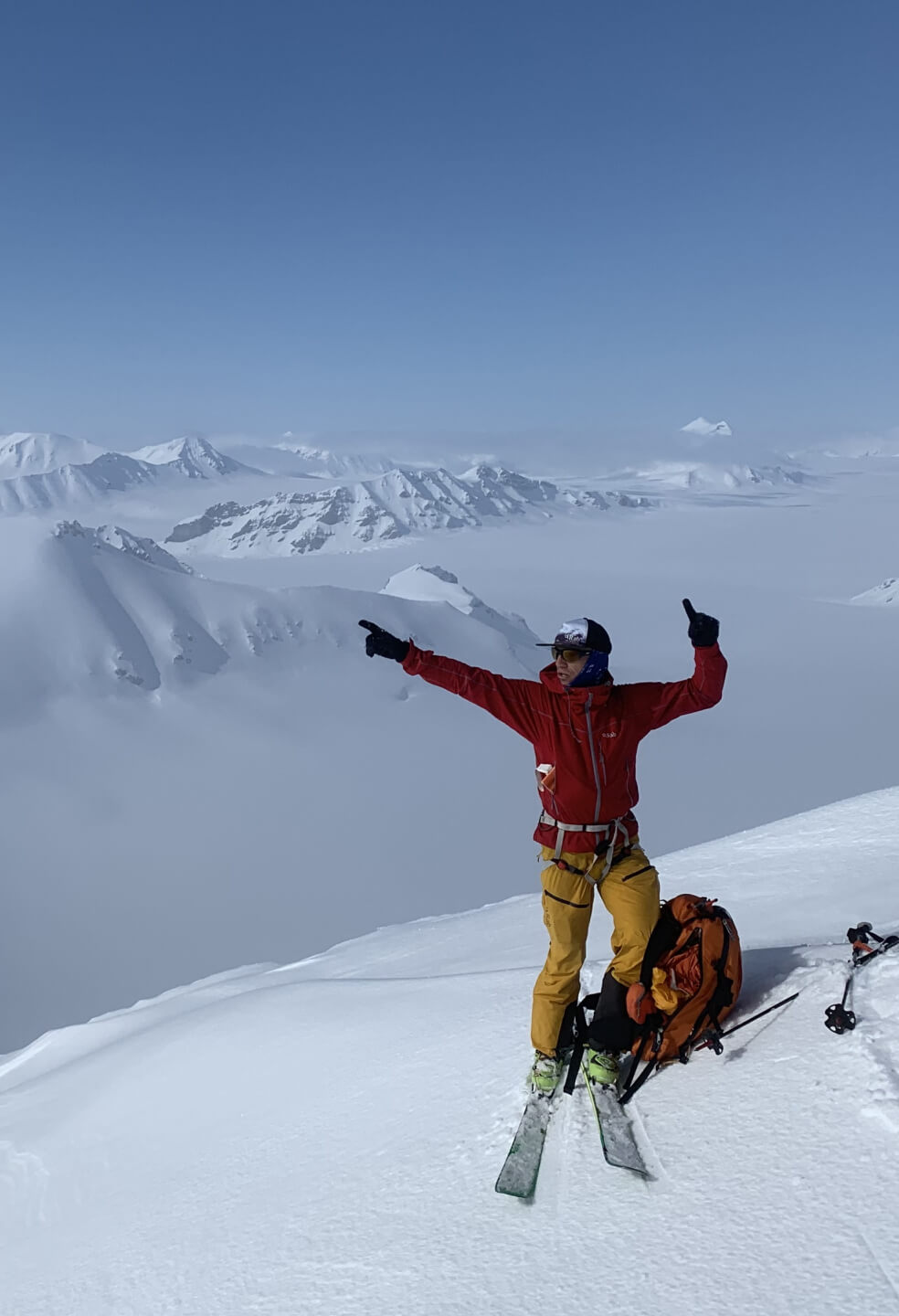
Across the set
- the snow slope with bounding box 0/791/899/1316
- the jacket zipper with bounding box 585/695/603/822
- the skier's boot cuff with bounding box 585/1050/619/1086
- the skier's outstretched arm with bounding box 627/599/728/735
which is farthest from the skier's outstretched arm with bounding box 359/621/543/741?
the snow slope with bounding box 0/791/899/1316

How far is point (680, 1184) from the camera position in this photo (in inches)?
137

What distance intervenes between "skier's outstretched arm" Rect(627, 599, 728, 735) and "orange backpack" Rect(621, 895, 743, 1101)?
1142 millimetres

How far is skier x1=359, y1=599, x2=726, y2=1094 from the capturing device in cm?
438

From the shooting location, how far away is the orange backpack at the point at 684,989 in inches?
166

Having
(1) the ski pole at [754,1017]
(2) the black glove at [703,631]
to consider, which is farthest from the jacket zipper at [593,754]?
(1) the ski pole at [754,1017]

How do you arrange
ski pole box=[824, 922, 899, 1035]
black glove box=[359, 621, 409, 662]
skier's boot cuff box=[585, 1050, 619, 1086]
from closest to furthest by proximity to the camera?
ski pole box=[824, 922, 899, 1035] → skier's boot cuff box=[585, 1050, 619, 1086] → black glove box=[359, 621, 409, 662]

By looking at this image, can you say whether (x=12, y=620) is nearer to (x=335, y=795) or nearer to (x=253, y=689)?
(x=253, y=689)

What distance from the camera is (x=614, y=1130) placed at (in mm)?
3883

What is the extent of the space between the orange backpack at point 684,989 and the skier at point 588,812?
116mm

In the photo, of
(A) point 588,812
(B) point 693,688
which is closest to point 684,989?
(A) point 588,812

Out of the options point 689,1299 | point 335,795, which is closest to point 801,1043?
point 689,1299

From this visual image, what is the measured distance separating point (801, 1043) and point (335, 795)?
10894 centimetres

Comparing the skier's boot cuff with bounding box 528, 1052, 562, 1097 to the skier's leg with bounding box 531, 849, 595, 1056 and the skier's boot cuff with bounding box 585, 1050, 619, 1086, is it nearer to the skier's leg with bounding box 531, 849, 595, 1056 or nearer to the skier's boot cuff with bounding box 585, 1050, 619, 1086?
the skier's leg with bounding box 531, 849, 595, 1056

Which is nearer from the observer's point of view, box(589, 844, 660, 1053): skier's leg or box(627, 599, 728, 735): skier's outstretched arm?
box(627, 599, 728, 735): skier's outstretched arm
